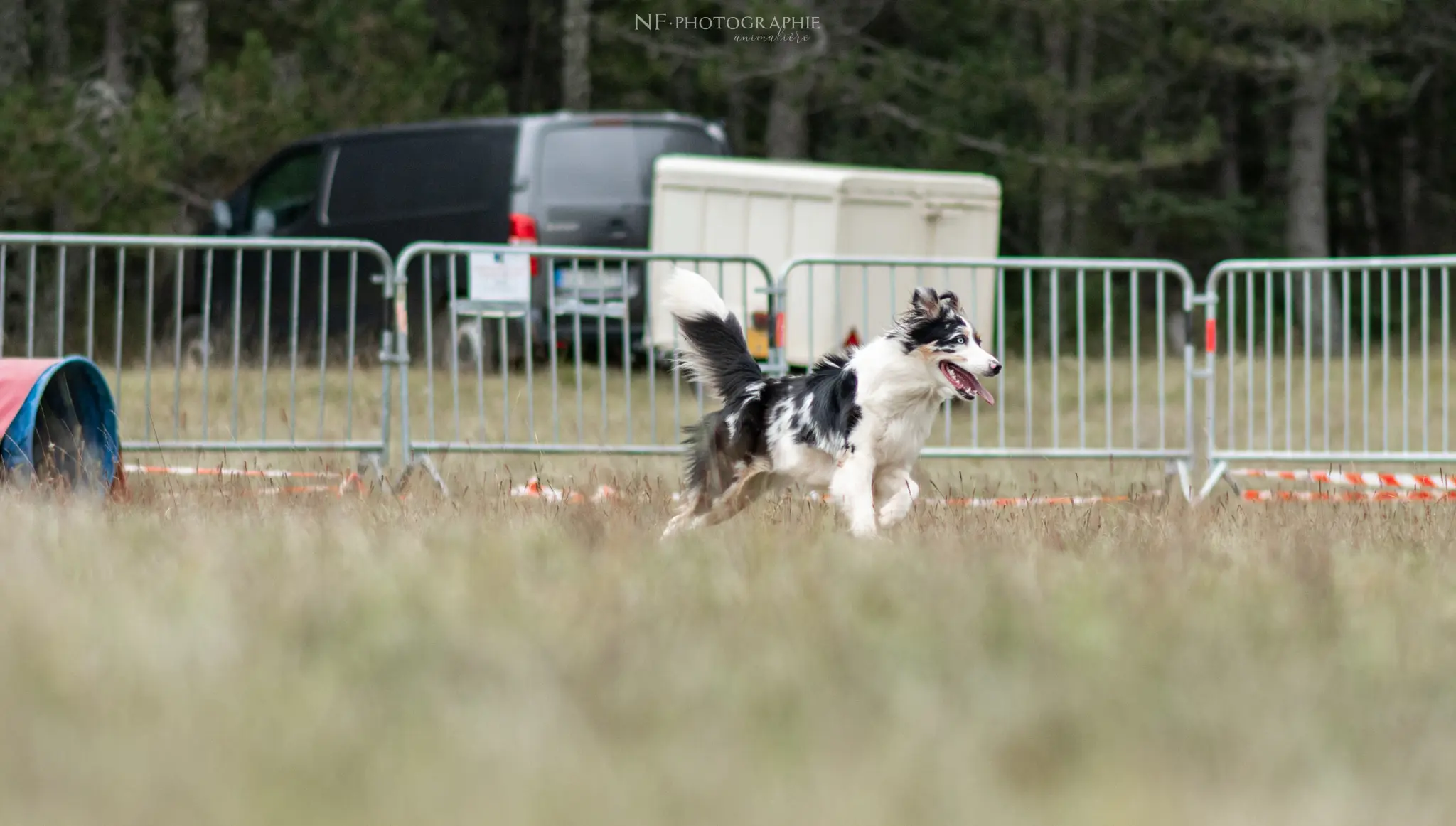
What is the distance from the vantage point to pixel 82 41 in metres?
28.6

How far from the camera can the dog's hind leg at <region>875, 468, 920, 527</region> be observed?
6.52m

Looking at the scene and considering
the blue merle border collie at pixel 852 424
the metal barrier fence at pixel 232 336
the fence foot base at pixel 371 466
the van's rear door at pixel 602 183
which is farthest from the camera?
the van's rear door at pixel 602 183

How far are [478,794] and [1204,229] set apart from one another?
2756 cm

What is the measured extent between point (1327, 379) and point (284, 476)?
17.1 feet

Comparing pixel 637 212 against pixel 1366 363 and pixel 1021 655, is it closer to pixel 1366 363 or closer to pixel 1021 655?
pixel 1366 363


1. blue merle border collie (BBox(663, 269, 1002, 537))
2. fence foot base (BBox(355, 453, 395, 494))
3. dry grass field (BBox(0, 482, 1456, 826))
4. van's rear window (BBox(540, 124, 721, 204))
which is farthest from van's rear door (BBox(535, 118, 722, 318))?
dry grass field (BBox(0, 482, 1456, 826))

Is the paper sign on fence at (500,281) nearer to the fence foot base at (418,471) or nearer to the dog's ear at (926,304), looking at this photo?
the fence foot base at (418,471)

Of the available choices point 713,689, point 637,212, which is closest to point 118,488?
point 713,689

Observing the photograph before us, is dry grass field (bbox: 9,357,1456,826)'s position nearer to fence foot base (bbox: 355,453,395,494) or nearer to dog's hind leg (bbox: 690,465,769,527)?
dog's hind leg (bbox: 690,465,769,527)

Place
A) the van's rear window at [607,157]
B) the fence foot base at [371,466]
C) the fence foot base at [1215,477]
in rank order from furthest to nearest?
the van's rear window at [607,157], the fence foot base at [1215,477], the fence foot base at [371,466]

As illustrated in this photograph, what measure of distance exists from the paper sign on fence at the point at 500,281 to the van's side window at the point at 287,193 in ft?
21.9

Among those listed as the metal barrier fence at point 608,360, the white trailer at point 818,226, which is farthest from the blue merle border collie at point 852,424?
the white trailer at point 818,226

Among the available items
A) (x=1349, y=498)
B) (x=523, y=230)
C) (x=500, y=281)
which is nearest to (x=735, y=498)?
(x=1349, y=498)

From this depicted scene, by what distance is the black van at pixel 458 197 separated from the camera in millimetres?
14727
